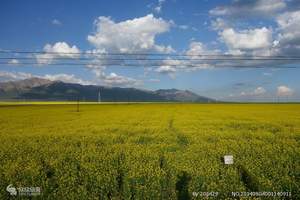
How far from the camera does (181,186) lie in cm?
1291

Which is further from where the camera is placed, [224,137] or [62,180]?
[224,137]

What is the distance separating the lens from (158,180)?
1255cm

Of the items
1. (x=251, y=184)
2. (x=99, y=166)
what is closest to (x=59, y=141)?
(x=99, y=166)

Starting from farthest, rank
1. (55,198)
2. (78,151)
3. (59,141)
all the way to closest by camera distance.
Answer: (59,141) < (78,151) < (55,198)

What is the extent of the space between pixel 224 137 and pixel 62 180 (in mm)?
14886

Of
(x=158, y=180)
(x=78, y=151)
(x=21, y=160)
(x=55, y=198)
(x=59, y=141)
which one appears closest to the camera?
(x=55, y=198)

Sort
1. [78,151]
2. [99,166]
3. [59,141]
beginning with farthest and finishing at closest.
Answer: [59,141], [78,151], [99,166]

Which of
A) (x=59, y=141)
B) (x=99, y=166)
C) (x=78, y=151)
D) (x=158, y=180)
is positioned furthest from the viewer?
(x=59, y=141)

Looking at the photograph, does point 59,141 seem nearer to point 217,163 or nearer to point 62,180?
point 62,180

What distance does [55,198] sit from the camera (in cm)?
1168

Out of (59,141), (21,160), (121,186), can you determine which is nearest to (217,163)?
(121,186)

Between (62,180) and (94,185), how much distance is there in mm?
1393

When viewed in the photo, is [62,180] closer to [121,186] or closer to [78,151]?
[121,186]

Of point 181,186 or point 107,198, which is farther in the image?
point 181,186
